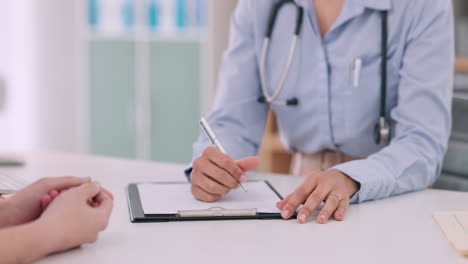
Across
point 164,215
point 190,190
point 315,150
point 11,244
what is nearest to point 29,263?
point 11,244

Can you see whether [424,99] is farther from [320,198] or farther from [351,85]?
[320,198]

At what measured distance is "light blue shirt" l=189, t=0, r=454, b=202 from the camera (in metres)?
1.37

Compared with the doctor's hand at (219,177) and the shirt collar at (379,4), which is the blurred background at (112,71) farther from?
the doctor's hand at (219,177)

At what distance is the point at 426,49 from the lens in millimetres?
1400

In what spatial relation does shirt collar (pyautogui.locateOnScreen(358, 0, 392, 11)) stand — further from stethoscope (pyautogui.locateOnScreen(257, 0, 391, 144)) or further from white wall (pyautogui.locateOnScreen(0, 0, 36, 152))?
white wall (pyautogui.locateOnScreen(0, 0, 36, 152))

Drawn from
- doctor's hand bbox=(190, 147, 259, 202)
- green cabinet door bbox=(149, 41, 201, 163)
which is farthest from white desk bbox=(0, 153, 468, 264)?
green cabinet door bbox=(149, 41, 201, 163)

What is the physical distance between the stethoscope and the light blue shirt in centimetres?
2

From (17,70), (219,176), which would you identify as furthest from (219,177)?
(17,70)

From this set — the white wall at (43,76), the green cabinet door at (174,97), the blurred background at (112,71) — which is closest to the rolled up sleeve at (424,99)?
the blurred background at (112,71)

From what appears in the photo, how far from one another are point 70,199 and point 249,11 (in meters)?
0.89

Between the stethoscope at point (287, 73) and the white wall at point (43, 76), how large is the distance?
2.40 m

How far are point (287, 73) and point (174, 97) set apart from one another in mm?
2213

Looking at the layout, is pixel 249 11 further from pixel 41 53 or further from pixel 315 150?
pixel 41 53

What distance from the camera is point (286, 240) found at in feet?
2.95
